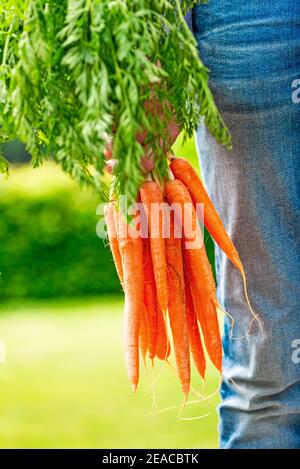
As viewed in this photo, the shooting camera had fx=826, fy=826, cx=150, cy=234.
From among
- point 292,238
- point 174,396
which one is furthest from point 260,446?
point 174,396

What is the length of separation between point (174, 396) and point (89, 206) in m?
3.12

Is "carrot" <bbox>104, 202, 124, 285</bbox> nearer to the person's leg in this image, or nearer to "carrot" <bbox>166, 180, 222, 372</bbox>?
"carrot" <bbox>166, 180, 222, 372</bbox>

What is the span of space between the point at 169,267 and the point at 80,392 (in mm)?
2823

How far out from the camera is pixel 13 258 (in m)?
7.66

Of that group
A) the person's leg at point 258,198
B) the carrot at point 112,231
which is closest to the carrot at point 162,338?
the carrot at point 112,231

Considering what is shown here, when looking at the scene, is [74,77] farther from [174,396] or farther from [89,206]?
[89,206]

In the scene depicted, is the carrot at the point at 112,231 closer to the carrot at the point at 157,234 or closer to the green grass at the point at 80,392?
the carrot at the point at 157,234

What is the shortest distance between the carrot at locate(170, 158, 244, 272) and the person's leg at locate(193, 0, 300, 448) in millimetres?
82

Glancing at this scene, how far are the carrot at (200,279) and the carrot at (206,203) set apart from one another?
4cm

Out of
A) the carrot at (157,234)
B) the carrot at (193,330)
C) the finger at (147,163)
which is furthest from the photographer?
the carrot at (193,330)

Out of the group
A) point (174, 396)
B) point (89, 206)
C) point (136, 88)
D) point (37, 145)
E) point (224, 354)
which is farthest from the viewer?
point (89, 206)

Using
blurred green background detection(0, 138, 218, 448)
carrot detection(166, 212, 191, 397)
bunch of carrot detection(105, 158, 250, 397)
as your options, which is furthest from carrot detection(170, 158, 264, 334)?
blurred green background detection(0, 138, 218, 448)

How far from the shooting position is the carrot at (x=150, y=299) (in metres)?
2.20

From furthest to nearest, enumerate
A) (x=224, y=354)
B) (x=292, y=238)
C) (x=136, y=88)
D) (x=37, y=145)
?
(x=224, y=354)
(x=292, y=238)
(x=37, y=145)
(x=136, y=88)
